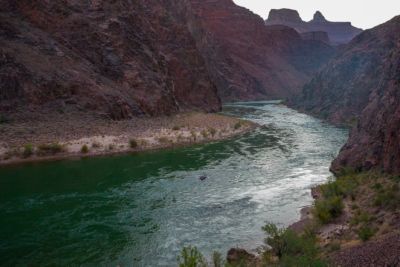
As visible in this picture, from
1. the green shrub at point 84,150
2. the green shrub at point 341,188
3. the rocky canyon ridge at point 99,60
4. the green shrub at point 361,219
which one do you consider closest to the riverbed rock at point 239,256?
the green shrub at point 361,219

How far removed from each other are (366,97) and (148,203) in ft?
195

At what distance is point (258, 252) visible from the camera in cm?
1905

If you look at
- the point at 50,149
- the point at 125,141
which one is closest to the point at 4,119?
the point at 50,149

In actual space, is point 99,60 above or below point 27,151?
above

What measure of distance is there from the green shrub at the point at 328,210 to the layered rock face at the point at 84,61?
126 feet

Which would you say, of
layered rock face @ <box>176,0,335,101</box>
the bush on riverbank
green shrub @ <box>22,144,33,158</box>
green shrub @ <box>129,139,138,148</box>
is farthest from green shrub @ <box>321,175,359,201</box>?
layered rock face @ <box>176,0,335,101</box>

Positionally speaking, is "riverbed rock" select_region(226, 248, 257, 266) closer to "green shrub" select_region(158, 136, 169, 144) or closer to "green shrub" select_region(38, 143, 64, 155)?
"green shrub" select_region(38, 143, 64, 155)

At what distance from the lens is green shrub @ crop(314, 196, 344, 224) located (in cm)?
2247

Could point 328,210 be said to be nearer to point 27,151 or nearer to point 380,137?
point 380,137

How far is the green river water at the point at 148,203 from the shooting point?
20.0 meters

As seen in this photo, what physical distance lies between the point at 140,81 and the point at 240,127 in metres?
17.3

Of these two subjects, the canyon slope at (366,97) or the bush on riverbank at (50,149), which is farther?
the bush on riverbank at (50,149)

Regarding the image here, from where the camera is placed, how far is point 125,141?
47.6 m

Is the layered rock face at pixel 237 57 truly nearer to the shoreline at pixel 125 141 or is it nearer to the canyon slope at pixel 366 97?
the canyon slope at pixel 366 97
